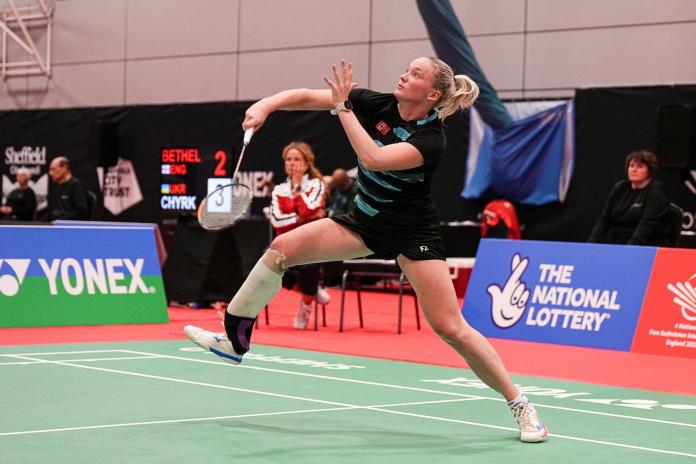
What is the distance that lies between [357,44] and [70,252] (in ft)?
29.5

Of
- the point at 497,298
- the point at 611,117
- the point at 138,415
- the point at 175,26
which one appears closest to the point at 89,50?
the point at 175,26

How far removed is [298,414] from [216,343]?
68 centimetres

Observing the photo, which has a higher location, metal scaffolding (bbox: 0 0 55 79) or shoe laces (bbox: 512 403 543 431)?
Result: metal scaffolding (bbox: 0 0 55 79)

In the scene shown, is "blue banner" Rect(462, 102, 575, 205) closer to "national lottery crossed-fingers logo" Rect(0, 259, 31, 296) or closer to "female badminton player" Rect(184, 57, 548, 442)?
"national lottery crossed-fingers logo" Rect(0, 259, 31, 296)

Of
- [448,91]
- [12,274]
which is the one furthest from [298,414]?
[12,274]

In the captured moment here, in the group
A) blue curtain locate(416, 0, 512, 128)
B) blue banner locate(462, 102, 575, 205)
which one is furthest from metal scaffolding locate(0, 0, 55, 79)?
blue banner locate(462, 102, 575, 205)

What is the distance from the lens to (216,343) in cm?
592

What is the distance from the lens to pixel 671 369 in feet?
29.6

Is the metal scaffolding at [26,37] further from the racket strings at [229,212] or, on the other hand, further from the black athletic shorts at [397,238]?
the black athletic shorts at [397,238]

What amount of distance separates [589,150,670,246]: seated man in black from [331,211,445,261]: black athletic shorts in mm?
5193

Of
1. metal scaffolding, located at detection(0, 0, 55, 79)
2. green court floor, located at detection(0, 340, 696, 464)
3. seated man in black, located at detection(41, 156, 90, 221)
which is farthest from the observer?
metal scaffolding, located at detection(0, 0, 55, 79)

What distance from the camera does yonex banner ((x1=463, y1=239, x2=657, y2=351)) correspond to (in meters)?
10.1

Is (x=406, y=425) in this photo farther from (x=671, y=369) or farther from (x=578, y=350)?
(x=578, y=350)

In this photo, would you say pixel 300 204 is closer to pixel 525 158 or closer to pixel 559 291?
pixel 559 291
